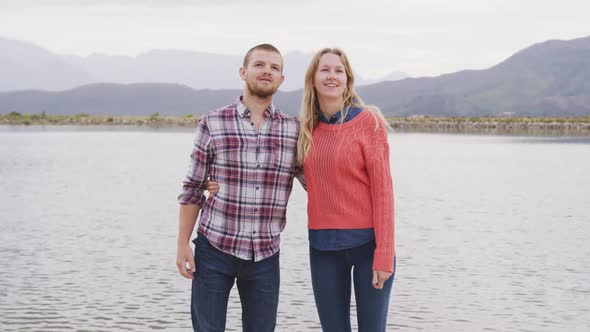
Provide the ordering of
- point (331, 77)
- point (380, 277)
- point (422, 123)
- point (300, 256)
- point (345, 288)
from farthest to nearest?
point (422, 123) < point (300, 256) < point (345, 288) < point (331, 77) < point (380, 277)

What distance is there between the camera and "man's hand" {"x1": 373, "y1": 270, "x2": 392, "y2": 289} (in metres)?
4.94

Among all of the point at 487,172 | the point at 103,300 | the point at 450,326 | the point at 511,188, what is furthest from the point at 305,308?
the point at 487,172

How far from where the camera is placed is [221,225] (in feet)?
16.6

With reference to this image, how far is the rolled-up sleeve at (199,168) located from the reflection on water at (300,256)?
4555 mm

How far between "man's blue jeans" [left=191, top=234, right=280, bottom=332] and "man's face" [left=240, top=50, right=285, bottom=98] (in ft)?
3.19

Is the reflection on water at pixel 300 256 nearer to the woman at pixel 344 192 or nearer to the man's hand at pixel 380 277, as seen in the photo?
the woman at pixel 344 192

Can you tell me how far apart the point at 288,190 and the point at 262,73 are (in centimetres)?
74

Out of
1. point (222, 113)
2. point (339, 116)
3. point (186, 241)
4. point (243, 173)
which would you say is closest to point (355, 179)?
point (339, 116)

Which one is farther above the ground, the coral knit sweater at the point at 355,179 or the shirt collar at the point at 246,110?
the shirt collar at the point at 246,110

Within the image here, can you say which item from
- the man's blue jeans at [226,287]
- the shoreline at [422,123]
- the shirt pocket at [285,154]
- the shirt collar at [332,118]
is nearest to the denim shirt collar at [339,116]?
the shirt collar at [332,118]

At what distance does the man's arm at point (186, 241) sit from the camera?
512 cm

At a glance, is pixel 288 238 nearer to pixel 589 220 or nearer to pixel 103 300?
pixel 103 300

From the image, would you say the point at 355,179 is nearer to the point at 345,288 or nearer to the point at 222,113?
the point at 345,288

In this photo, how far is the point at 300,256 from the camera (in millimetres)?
14039
